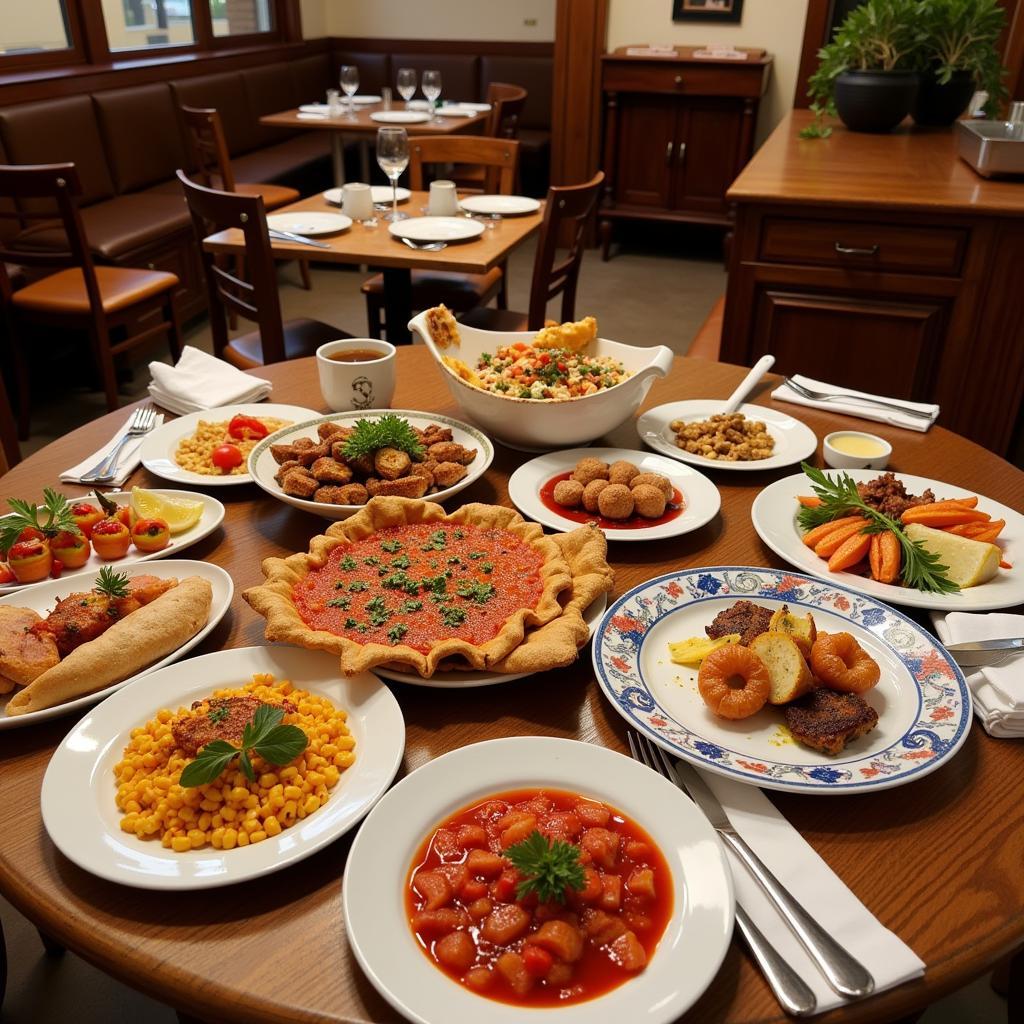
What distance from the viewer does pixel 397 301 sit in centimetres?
353

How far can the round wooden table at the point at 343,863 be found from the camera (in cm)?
73

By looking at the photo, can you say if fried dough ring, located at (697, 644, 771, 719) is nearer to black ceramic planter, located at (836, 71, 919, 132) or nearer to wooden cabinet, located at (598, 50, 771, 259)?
black ceramic planter, located at (836, 71, 919, 132)

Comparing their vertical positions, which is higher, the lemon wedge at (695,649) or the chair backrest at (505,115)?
the chair backrest at (505,115)

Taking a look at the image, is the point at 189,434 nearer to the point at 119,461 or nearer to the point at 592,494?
the point at 119,461

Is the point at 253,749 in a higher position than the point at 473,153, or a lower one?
lower

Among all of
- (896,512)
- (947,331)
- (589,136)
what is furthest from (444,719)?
(589,136)

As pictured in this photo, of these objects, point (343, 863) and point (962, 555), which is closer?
point (343, 863)

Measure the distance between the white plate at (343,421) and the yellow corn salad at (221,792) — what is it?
1.49ft

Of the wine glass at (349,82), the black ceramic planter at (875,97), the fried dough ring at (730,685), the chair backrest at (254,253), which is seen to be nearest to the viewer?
the fried dough ring at (730,685)

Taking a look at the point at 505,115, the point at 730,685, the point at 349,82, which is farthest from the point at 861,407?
the point at 349,82

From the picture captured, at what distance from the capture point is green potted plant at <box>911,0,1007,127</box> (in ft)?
11.6

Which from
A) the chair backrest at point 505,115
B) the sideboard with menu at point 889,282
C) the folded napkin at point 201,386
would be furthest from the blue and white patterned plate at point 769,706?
the chair backrest at point 505,115

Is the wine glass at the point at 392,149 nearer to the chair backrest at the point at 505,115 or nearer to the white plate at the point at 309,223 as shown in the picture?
the white plate at the point at 309,223

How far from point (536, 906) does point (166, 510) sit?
0.85 meters
